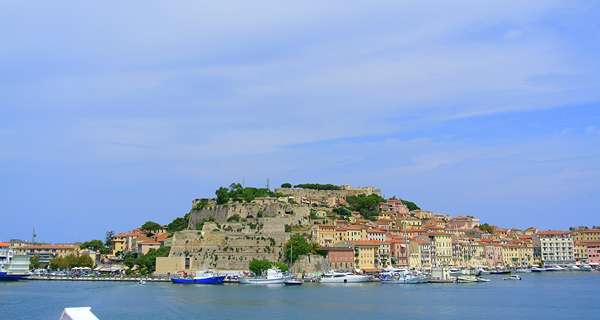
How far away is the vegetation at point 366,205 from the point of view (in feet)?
237

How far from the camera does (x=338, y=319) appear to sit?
86.5 feet

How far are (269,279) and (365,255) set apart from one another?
11.9 m

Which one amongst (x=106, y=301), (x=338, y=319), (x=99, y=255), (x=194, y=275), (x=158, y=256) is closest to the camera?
(x=338, y=319)

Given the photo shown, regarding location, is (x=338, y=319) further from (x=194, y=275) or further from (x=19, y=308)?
(x=194, y=275)

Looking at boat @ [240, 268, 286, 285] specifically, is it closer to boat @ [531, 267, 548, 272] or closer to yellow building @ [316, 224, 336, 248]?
yellow building @ [316, 224, 336, 248]

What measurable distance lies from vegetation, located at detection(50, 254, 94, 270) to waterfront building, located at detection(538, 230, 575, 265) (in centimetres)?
4428

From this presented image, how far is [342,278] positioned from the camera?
169ft

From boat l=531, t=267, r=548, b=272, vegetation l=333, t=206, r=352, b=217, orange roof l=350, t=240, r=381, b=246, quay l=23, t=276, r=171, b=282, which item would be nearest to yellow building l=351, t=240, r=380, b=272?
orange roof l=350, t=240, r=381, b=246

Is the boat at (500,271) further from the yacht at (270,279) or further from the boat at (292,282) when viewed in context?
the boat at (292,282)

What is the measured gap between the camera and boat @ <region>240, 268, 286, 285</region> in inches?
1965

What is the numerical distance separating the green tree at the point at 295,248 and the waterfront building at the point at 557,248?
33423 millimetres

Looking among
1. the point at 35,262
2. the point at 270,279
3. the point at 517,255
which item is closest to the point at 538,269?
the point at 517,255

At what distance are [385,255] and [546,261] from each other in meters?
25.7

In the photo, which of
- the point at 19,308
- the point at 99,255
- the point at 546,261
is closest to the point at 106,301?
the point at 19,308
